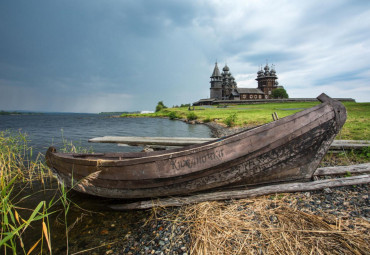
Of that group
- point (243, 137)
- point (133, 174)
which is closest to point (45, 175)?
point (133, 174)

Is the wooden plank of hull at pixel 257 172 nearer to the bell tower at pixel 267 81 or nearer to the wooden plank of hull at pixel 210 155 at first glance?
the wooden plank of hull at pixel 210 155

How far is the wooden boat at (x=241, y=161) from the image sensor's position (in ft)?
10.6

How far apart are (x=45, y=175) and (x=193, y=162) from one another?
5723mm

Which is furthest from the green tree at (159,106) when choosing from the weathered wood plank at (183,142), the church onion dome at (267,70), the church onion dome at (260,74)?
the weathered wood plank at (183,142)

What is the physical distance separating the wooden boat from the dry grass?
55 centimetres

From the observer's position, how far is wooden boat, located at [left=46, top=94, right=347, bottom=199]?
3.24m

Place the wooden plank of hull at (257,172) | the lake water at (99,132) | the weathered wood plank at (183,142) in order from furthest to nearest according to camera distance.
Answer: the lake water at (99,132), the weathered wood plank at (183,142), the wooden plank of hull at (257,172)

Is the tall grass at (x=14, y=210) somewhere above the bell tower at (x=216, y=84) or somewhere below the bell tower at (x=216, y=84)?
below

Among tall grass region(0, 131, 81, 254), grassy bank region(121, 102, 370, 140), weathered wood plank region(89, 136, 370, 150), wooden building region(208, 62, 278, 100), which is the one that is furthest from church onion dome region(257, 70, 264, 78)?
tall grass region(0, 131, 81, 254)

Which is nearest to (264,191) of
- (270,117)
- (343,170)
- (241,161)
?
(241,161)

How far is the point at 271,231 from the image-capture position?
2.58 m

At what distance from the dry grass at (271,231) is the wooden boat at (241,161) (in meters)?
0.55

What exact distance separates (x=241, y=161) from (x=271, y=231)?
116 cm

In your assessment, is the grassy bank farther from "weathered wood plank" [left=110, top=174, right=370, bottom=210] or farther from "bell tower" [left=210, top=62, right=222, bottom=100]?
"bell tower" [left=210, top=62, right=222, bottom=100]
